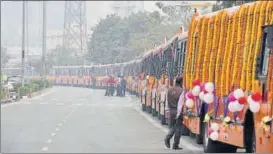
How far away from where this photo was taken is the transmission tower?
110938 millimetres

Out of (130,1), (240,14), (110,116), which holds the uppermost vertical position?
(130,1)

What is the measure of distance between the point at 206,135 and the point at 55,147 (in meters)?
4.26

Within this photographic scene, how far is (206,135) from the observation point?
1900 cm

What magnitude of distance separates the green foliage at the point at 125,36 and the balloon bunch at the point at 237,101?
176ft

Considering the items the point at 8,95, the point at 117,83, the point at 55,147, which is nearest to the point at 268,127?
the point at 55,147

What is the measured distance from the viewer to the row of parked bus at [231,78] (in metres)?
14.1

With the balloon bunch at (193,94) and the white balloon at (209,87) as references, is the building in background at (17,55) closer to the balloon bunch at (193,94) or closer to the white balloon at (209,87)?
the balloon bunch at (193,94)

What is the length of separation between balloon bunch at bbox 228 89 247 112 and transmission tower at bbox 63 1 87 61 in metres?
93.3

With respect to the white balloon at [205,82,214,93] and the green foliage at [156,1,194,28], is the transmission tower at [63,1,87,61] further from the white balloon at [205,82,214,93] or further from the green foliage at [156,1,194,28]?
the white balloon at [205,82,214,93]

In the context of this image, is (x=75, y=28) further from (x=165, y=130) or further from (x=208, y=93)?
(x=208, y=93)

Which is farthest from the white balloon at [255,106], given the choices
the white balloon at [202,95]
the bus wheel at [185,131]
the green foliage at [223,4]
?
the green foliage at [223,4]

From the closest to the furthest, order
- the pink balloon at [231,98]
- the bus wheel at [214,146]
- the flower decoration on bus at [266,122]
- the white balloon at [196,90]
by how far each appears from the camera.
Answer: the flower decoration on bus at [266,122] < the pink balloon at [231,98] < the bus wheel at [214,146] < the white balloon at [196,90]

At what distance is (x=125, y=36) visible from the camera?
8975 centimetres

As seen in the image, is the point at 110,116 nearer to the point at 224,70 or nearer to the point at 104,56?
the point at 224,70
